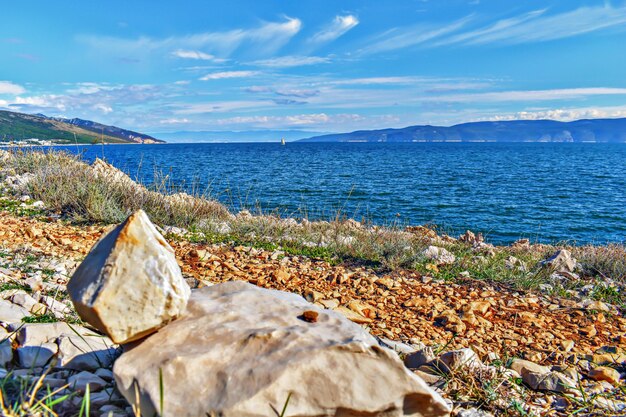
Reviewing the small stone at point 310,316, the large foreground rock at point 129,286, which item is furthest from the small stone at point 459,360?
the large foreground rock at point 129,286

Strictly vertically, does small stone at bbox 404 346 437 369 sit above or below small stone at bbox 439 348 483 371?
below

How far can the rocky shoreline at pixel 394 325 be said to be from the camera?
10.00 feet

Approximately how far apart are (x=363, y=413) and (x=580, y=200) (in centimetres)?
3029

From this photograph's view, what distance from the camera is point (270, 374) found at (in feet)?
7.40

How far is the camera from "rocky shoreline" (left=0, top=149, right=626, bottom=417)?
3.05 m

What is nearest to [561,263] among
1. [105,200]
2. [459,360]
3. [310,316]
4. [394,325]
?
[394,325]

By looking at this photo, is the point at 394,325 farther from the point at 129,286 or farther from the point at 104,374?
the point at 129,286

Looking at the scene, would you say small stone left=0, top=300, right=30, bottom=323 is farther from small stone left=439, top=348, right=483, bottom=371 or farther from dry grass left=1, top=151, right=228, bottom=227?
dry grass left=1, top=151, right=228, bottom=227

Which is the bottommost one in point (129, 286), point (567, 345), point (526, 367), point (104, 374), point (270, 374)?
point (567, 345)

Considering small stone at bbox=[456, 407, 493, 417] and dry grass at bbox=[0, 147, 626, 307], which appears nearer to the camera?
small stone at bbox=[456, 407, 493, 417]

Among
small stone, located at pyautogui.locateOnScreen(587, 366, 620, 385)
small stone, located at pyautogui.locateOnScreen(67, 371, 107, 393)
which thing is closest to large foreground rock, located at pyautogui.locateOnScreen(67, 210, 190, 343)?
small stone, located at pyautogui.locateOnScreen(67, 371, 107, 393)

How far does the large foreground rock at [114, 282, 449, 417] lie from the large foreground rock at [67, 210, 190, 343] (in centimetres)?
19

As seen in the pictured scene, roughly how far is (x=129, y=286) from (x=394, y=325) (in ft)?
10.1

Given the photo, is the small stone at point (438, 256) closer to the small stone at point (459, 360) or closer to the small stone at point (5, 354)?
the small stone at point (459, 360)
